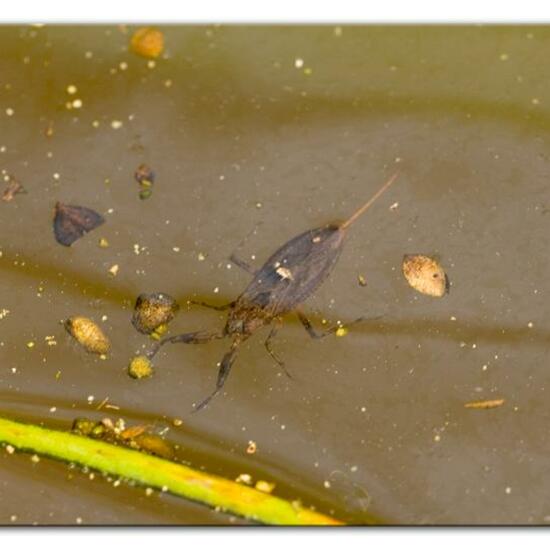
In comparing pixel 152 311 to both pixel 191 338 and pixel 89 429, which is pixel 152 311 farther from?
pixel 89 429

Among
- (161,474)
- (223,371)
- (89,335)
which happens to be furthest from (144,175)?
(161,474)

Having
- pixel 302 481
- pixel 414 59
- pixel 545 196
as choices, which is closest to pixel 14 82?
pixel 414 59

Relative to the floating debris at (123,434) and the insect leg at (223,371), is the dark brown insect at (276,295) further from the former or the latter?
the floating debris at (123,434)

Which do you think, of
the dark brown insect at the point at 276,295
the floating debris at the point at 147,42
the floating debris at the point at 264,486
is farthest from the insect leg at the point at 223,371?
the floating debris at the point at 147,42

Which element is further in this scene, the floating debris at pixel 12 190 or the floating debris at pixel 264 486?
the floating debris at pixel 12 190

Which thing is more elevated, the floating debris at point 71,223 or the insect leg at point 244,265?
the floating debris at point 71,223

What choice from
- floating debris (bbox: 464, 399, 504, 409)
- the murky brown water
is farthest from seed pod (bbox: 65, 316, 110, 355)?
floating debris (bbox: 464, 399, 504, 409)

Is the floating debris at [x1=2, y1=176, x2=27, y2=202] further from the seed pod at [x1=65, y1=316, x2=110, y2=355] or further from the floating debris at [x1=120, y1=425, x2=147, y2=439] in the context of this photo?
the floating debris at [x1=120, y1=425, x2=147, y2=439]

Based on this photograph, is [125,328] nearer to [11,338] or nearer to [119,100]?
[11,338]
